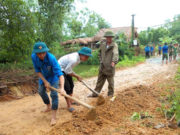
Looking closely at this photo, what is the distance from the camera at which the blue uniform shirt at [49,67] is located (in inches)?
120

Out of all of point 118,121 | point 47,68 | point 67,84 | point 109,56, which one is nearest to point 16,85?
point 67,84

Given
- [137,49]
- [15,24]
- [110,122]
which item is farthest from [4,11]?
[137,49]

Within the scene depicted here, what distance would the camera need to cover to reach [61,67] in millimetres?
3688

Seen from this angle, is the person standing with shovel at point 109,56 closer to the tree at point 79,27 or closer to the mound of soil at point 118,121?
the mound of soil at point 118,121

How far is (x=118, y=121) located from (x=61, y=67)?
1.72m

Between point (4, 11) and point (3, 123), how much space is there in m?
4.12

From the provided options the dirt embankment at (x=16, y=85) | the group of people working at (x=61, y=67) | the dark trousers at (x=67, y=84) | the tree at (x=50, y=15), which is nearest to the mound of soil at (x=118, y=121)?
the group of people working at (x=61, y=67)

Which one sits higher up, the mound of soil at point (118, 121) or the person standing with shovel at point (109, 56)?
the person standing with shovel at point (109, 56)

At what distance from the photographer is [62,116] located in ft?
11.8

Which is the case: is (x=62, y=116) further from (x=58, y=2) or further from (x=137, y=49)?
(x=137, y=49)

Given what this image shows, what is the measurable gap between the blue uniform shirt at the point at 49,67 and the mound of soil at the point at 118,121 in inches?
38.7

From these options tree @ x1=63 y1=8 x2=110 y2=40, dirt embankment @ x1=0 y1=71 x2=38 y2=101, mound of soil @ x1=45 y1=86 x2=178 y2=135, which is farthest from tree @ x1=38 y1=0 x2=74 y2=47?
tree @ x1=63 y1=8 x2=110 y2=40

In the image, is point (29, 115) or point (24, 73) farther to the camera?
point (24, 73)

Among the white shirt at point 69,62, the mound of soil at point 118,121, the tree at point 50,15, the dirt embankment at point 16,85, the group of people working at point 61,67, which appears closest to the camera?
the mound of soil at point 118,121
